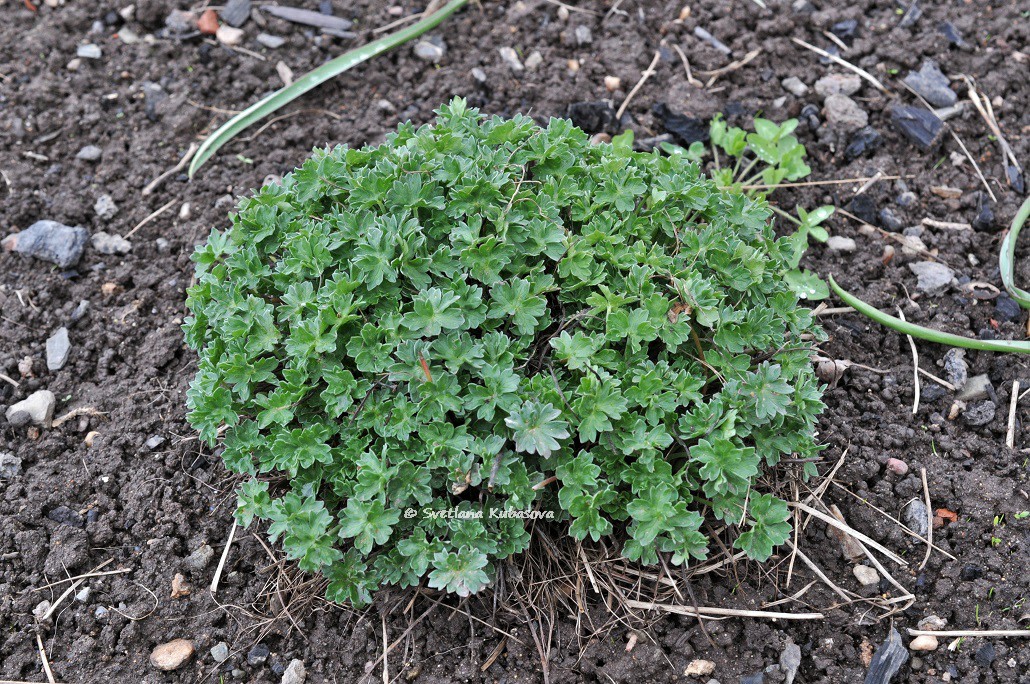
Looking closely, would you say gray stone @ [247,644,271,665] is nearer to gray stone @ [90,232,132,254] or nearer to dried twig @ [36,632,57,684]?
dried twig @ [36,632,57,684]

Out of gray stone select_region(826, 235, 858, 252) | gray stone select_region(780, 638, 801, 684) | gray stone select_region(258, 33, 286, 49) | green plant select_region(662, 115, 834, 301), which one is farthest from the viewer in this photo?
gray stone select_region(258, 33, 286, 49)

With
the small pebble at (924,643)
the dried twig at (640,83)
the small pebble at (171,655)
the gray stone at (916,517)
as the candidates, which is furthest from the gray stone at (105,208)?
the small pebble at (924,643)

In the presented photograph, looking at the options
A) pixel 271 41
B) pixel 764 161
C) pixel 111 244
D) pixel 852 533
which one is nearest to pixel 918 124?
pixel 764 161

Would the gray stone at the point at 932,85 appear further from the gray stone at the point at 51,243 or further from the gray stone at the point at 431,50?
the gray stone at the point at 51,243

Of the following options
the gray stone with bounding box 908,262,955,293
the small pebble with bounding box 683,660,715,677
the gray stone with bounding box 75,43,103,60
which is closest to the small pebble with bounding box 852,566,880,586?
the small pebble with bounding box 683,660,715,677

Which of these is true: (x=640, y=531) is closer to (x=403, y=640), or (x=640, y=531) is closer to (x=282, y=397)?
(x=403, y=640)

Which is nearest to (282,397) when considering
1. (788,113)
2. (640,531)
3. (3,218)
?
A: (640,531)
